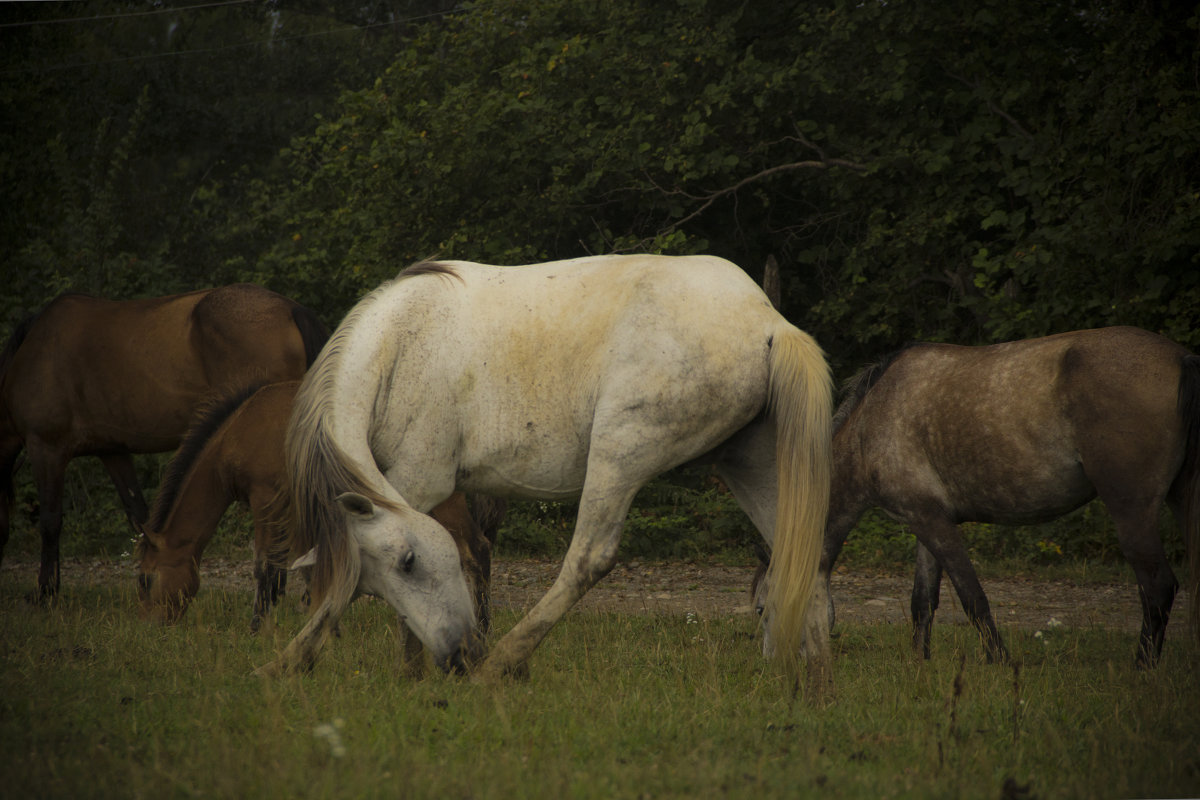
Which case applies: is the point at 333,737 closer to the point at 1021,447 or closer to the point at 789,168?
the point at 1021,447

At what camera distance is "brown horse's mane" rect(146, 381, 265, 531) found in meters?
6.61

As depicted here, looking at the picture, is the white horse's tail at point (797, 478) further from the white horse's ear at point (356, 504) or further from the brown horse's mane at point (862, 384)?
the brown horse's mane at point (862, 384)

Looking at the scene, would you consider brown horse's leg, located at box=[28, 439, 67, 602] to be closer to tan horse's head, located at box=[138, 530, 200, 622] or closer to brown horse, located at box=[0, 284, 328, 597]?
brown horse, located at box=[0, 284, 328, 597]

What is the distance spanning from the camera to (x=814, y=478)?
4.63 meters

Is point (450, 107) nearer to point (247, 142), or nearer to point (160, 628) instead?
point (160, 628)

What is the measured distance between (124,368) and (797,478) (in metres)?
5.58

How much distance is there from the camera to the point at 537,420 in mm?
4742

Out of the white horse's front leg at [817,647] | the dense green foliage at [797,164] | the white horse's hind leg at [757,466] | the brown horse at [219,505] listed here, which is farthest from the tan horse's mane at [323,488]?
the dense green foliage at [797,164]

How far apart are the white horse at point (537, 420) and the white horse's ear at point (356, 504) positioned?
0.04ft

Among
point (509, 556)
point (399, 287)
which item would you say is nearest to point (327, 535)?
point (399, 287)

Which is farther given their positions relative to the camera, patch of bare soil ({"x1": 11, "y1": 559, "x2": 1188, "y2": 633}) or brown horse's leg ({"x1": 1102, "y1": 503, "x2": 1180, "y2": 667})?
patch of bare soil ({"x1": 11, "y1": 559, "x2": 1188, "y2": 633})

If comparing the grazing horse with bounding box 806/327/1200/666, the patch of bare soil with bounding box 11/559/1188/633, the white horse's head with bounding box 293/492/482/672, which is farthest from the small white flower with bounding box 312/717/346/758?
the patch of bare soil with bounding box 11/559/1188/633

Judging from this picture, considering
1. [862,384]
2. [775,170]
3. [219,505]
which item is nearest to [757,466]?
[862,384]

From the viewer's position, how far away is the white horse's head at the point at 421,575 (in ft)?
14.8
